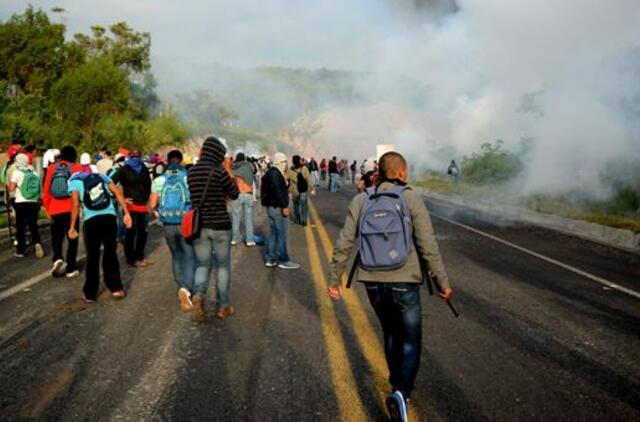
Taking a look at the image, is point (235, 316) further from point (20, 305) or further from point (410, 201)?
point (410, 201)

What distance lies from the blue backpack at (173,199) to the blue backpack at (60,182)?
2.67m

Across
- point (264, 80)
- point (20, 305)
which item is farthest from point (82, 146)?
point (264, 80)

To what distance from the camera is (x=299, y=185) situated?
43.4ft

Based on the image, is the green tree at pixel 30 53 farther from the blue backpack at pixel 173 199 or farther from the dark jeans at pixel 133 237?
the blue backpack at pixel 173 199

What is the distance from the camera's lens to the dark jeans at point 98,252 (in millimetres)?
6527

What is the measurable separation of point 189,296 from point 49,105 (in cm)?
3534

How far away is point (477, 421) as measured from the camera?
3.65 m

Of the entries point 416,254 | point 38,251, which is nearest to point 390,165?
point 416,254

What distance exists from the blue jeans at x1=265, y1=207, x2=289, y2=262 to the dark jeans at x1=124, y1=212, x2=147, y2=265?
198 cm

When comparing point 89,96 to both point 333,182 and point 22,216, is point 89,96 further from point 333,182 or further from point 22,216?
point 22,216

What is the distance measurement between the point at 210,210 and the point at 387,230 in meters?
2.74

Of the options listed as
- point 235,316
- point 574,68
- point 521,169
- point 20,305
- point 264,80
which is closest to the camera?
point 235,316

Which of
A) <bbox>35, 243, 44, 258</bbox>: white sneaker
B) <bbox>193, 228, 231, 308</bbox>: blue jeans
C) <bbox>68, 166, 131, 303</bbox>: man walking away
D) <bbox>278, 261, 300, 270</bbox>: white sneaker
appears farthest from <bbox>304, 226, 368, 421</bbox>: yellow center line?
<bbox>35, 243, 44, 258</bbox>: white sneaker

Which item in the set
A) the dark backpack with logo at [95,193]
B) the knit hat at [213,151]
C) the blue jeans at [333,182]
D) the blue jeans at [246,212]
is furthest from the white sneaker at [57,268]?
the blue jeans at [333,182]
